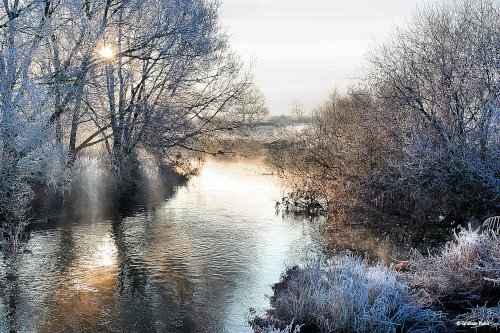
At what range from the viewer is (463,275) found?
908 cm

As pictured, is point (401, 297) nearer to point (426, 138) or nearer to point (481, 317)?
point (481, 317)

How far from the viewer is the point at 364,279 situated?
8773 mm

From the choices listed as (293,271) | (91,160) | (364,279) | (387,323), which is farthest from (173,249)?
(91,160)

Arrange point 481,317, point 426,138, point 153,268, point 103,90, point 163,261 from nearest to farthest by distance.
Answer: point 481,317 → point 153,268 → point 163,261 → point 426,138 → point 103,90

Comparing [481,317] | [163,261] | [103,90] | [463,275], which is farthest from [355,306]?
[103,90]

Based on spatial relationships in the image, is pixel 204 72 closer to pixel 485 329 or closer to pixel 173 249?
pixel 173 249

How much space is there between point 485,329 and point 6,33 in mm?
12582

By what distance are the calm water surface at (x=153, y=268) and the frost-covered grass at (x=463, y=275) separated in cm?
289

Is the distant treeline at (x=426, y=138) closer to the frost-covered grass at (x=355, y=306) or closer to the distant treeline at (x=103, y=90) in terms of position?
the distant treeline at (x=103, y=90)

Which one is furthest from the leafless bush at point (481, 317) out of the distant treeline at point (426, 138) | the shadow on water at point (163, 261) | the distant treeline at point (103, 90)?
the distant treeline at point (103, 90)

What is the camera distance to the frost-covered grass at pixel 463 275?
872 centimetres

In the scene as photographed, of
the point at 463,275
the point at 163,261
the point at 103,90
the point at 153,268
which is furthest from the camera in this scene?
the point at 103,90

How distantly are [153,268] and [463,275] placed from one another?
649 centimetres

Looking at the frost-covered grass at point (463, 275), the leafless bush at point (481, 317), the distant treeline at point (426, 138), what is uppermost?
the distant treeline at point (426, 138)
